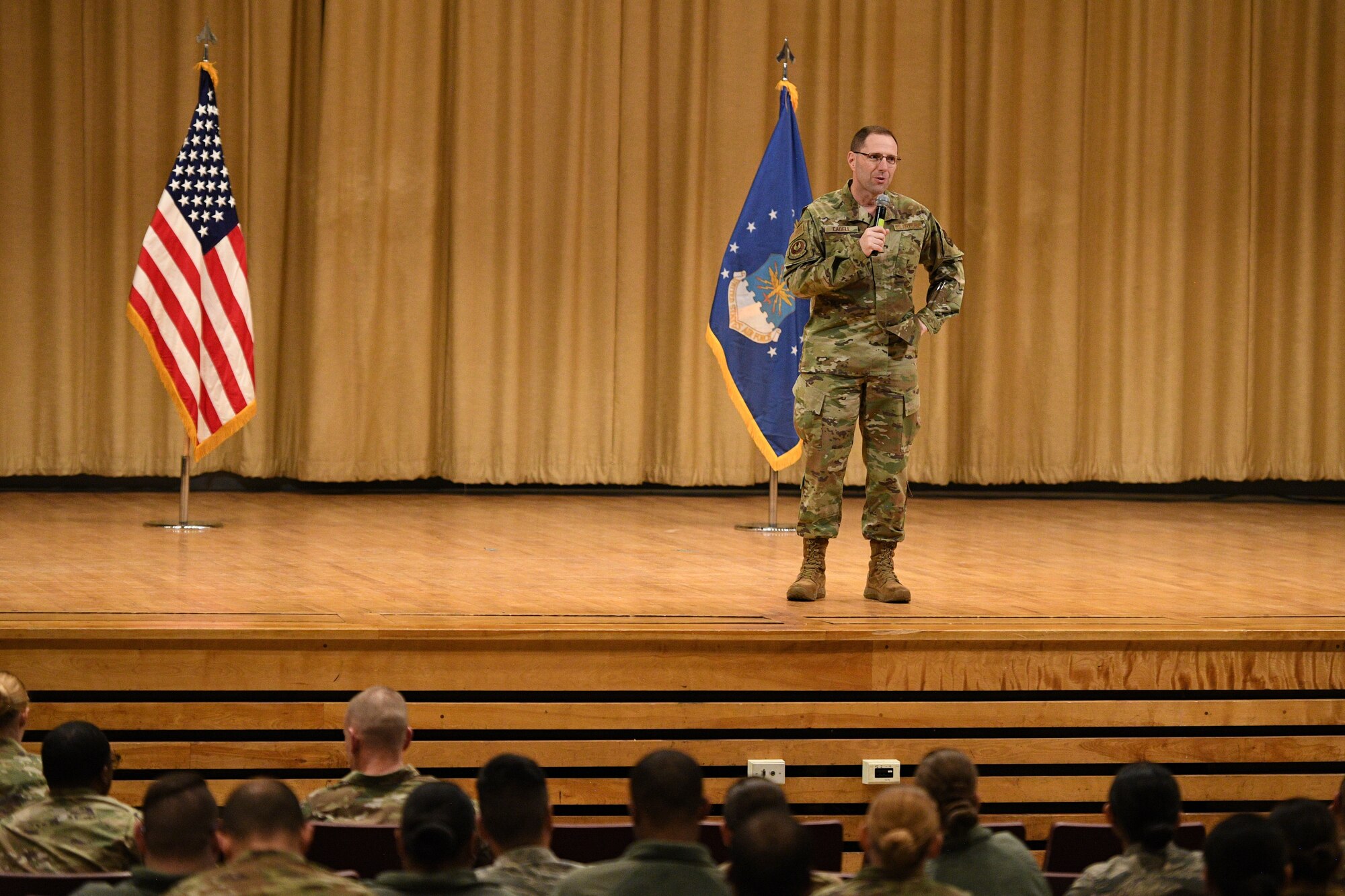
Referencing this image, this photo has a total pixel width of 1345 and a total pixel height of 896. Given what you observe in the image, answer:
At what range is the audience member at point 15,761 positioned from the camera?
342 cm

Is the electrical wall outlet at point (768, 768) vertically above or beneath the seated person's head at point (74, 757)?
beneath

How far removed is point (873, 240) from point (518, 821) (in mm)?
2782

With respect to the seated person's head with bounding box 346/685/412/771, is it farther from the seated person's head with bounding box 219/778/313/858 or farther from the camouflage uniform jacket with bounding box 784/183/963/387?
the camouflage uniform jacket with bounding box 784/183/963/387

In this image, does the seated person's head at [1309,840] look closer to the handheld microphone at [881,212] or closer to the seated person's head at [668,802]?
the seated person's head at [668,802]

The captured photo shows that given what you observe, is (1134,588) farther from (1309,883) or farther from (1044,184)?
(1044,184)

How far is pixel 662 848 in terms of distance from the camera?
8.72 ft

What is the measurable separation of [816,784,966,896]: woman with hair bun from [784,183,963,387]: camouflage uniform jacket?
2986 mm

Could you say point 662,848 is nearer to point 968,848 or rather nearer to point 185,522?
point 968,848

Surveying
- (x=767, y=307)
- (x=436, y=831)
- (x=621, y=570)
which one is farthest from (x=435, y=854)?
(x=767, y=307)

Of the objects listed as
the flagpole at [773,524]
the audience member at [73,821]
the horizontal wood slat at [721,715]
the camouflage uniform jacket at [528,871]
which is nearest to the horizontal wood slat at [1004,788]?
the horizontal wood slat at [721,715]

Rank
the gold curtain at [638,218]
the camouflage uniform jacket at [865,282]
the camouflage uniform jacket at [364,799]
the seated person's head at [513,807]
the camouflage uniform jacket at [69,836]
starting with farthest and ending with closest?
1. the gold curtain at [638,218]
2. the camouflage uniform jacket at [865,282]
3. the camouflage uniform jacket at [364,799]
4. the camouflage uniform jacket at [69,836]
5. the seated person's head at [513,807]

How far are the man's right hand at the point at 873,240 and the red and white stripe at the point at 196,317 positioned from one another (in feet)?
12.5

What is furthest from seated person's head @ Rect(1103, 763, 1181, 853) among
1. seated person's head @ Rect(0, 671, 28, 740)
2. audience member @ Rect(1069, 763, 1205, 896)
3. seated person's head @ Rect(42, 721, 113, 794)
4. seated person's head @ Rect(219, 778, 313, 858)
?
seated person's head @ Rect(0, 671, 28, 740)

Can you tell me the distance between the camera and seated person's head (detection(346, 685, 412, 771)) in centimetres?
338
